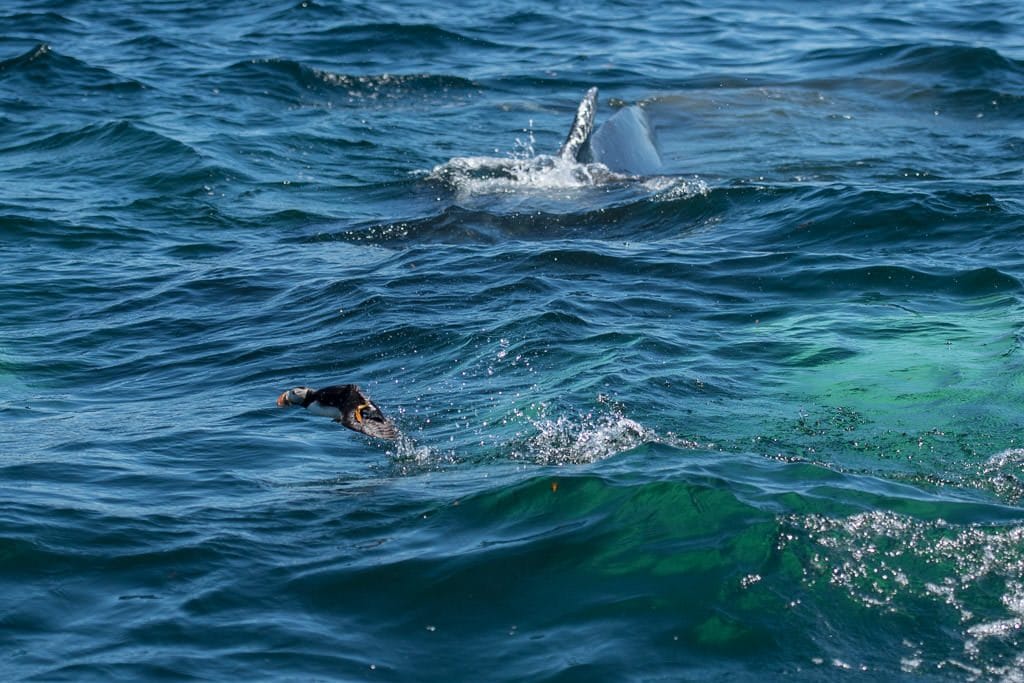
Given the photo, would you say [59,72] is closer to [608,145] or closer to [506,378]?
[608,145]

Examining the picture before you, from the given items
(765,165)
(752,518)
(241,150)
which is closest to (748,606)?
(752,518)

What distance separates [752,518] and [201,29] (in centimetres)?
1477

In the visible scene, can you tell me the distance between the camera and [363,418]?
596 cm

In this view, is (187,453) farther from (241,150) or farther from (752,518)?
(241,150)

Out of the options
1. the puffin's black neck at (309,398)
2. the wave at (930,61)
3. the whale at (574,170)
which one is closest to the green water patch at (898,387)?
the puffin's black neck at (309,398)

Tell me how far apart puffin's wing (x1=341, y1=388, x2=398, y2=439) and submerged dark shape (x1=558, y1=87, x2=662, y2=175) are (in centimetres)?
616

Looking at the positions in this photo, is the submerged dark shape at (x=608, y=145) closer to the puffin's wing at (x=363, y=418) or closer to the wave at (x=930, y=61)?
the wave at (x=930, y=61)

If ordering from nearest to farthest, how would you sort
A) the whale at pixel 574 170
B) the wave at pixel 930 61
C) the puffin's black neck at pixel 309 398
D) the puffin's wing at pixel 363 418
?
1. the puffin's wing at pixel 363 418
2. the puffin's black neck at pixel 309 398
3. the whale at pixel 574 170
4. the wave at pixel 930 61

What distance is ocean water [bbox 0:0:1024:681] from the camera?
16.0ft

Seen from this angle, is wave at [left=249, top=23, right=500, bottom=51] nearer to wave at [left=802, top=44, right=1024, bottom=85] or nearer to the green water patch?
wave at [left=802, top=44, right=1024, bottom=85]

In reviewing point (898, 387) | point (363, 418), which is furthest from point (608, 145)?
point (363, 418)

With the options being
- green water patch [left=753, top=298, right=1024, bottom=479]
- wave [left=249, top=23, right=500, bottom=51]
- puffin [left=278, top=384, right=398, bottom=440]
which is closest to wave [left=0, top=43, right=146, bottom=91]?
wave [left=249, top=23, right=500, bottom=51]

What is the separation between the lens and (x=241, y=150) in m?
13.0

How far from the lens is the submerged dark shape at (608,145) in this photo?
39.1 feet
